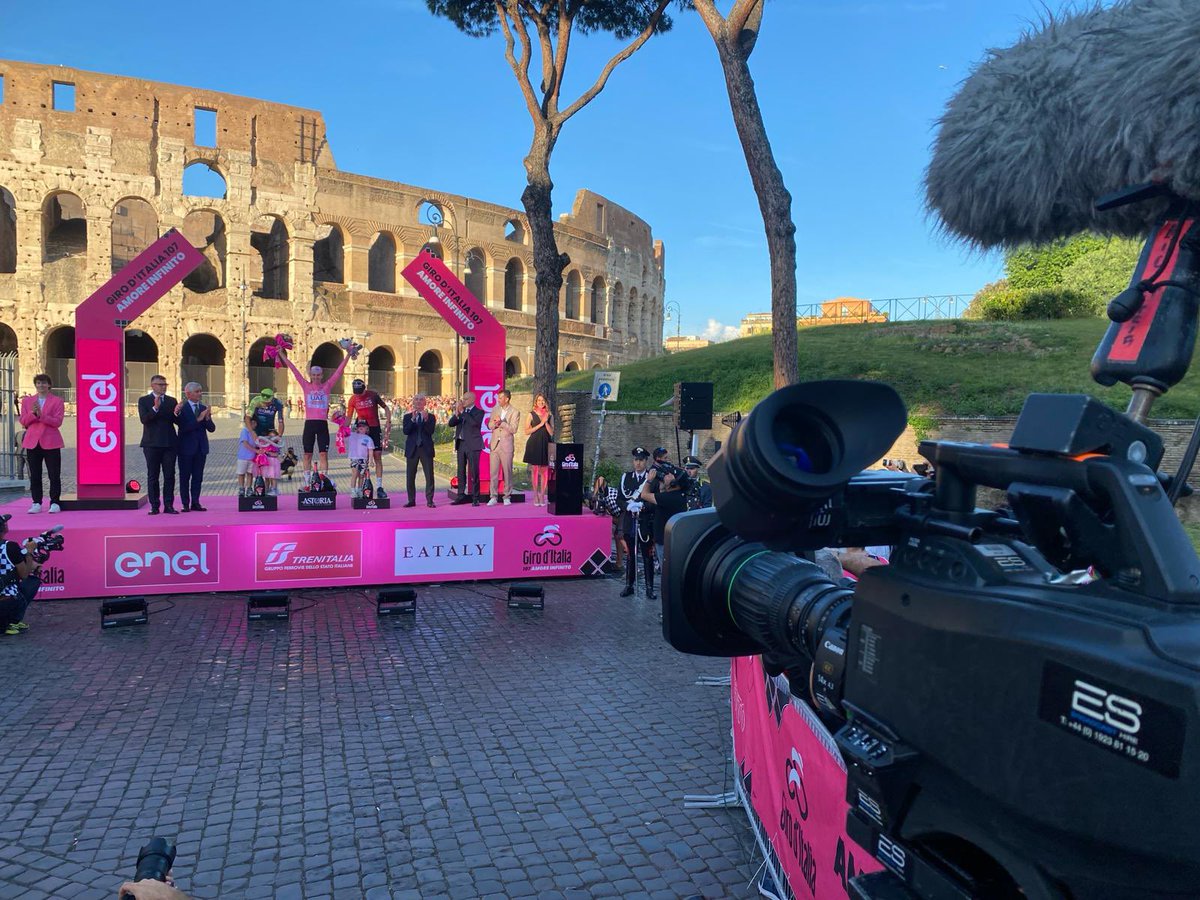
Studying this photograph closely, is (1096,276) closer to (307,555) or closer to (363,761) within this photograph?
(307,555)

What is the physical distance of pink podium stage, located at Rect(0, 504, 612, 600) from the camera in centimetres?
981

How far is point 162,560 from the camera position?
9.95 metres

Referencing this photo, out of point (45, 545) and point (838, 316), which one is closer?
point (45, 545)

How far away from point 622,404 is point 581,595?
1424 centimetres

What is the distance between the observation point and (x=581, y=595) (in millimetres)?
10914

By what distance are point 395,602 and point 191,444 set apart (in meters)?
3.94

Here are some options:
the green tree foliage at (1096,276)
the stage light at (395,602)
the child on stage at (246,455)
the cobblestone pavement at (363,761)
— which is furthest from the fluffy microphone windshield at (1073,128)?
the green tree foliage at (1096,276)

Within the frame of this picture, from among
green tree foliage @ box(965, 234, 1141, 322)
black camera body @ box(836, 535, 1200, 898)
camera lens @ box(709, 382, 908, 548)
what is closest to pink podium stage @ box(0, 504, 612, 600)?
camera lens @ box(709, 382, 908, 548)

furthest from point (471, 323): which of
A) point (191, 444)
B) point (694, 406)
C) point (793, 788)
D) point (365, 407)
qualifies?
point (793, 788)

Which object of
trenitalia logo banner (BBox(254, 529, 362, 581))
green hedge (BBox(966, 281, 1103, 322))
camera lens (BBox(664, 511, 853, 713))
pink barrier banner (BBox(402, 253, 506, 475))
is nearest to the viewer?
camera lens (BBox(664, 511, 853, 713))

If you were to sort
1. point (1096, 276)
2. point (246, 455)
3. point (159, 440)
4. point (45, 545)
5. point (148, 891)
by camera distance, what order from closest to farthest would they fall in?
point (148, 891) < point (45, 545) < point (159, 440) < point (246, 455) < point (1096, 276)

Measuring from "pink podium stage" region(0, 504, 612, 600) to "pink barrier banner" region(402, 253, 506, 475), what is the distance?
2829mm

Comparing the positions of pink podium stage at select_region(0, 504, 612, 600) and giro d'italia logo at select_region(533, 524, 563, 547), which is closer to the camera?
pink podium stage at select_region(0, 504, 612, 600)

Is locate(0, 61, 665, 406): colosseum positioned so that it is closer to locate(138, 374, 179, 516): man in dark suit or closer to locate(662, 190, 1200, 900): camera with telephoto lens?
locate(138, 374, 179, 516): man in dark suit
